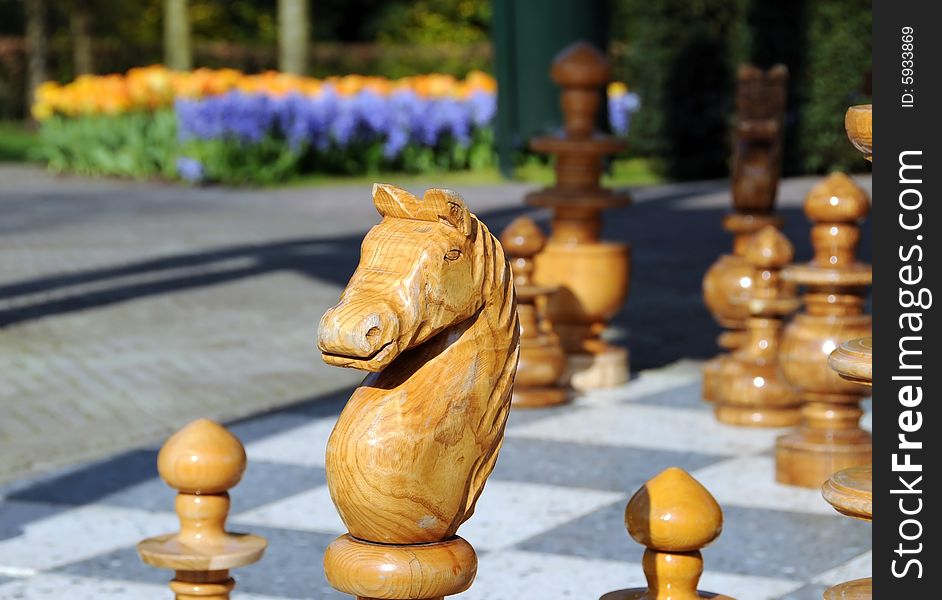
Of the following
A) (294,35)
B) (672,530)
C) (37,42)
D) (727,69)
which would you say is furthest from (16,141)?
(672,530)

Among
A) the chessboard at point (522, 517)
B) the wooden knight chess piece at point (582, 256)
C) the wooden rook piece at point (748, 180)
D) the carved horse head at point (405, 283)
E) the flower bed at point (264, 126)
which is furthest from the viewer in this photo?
the flower bed at point (264, 126)

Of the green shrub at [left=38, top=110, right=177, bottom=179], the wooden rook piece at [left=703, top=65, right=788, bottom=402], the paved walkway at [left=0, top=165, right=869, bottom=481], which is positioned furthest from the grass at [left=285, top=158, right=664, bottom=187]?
the wooden rook piece at [left=703, top=65, right=788, bottom=402]

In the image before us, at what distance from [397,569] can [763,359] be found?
3.09m

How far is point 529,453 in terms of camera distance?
4.55m

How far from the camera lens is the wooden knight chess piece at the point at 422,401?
1.85 meters

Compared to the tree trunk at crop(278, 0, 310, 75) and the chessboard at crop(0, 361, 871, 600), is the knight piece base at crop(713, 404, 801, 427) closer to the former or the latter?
the chessboard at crop(0, 361, 871, 600)

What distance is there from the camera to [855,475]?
219 cm

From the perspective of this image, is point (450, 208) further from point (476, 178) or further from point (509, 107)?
point (476, 178)

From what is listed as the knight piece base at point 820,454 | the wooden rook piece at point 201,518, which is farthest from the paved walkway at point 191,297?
the knight piece base at point 820,454

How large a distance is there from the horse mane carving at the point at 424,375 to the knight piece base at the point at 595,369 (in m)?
3.51

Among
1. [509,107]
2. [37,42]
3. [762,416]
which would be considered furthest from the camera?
[37,42]

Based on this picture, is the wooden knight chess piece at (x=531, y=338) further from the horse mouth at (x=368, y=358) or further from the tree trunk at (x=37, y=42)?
the tree trunk at (x=37, y=42)

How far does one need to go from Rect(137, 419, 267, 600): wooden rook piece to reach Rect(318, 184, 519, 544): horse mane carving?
2.64 feet

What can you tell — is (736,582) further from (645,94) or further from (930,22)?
(645,94)
